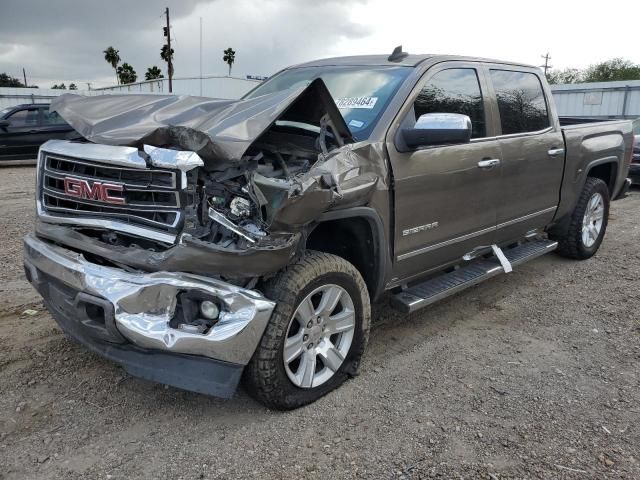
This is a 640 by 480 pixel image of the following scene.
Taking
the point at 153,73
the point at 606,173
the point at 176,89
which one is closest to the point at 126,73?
the point at 153,73

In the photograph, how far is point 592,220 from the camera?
6051 mm

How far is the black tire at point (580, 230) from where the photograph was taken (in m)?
5.66

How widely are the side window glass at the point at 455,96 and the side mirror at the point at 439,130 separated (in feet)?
1.05

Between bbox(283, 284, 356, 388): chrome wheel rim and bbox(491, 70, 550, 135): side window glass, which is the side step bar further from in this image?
bbox(491, 70, 550, 135): side window glass

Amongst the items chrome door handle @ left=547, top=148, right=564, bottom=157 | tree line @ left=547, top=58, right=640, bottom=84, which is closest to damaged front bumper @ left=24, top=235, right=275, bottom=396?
chrome door handle @ left=547, top=148, right=564, bottom=157

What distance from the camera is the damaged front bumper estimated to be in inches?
98.2

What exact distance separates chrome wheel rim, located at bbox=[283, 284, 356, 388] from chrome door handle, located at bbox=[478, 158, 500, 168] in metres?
1.60

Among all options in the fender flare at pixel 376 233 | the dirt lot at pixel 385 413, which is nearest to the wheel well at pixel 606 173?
the dirt lot at pixel 385 413

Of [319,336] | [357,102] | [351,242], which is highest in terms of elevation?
[357,102]

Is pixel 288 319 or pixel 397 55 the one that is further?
pixel 397 55

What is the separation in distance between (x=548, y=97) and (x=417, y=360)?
10.1 ft

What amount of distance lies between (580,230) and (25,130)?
13134 millimetres

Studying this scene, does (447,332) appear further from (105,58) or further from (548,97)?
(105,58)

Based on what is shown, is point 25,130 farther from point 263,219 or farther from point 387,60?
point 263,219
